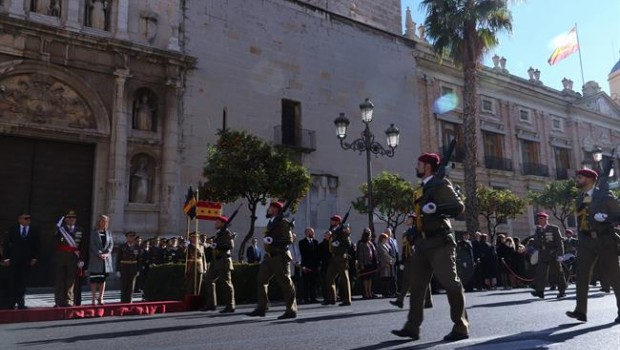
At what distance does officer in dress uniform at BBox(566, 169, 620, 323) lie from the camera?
21.0 feet

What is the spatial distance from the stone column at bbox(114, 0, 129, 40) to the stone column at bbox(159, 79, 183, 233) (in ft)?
7.40

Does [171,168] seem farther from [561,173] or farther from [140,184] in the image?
[561,173]

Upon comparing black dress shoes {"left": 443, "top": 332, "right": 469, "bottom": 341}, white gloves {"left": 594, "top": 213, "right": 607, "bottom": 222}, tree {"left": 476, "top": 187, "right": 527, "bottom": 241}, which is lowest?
black dress shoes {"left": 443, "top": 332, "right": 469, "bottom": 341}

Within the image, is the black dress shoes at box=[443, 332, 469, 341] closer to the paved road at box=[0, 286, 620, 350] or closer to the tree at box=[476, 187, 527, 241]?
the paved road at box=[0, 286, 620, 350]

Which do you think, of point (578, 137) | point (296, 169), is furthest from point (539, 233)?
point (578, 137)

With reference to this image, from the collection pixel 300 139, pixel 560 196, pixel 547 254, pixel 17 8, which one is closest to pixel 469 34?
pixel 300 139

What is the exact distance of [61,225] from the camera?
10.1 meters

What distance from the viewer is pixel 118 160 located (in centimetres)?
1831

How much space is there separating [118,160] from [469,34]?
1386cm

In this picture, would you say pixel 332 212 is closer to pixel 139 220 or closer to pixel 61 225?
pixel 139 220

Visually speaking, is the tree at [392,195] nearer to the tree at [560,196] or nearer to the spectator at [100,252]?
the tree at [560,196]

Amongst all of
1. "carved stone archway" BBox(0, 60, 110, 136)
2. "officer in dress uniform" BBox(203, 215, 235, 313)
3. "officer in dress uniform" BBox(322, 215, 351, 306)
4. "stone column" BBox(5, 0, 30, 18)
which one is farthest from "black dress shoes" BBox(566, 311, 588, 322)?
"stone column" BBox(5, 0, 30, 18)

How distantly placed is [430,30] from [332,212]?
874 centimetres

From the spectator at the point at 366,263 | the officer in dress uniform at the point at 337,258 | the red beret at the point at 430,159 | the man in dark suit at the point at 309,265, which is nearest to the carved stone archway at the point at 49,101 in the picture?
the man in dark suit at the point at 309,265
